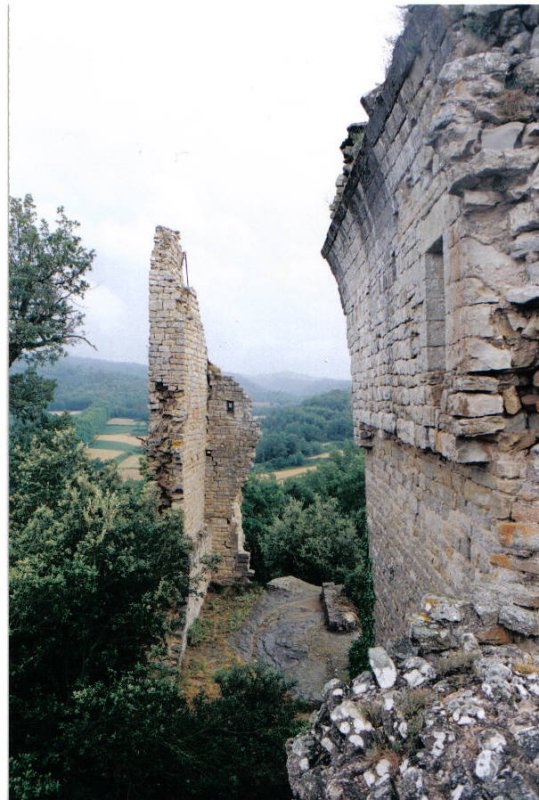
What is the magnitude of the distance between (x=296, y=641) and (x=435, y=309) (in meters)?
9.74

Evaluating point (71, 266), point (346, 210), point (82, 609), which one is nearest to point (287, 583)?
point (82, 609)

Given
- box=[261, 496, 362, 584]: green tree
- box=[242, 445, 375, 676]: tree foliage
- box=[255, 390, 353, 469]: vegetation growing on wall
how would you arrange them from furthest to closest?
1. box=[255, 390, 353, 469]: vegetation growing on wall
2. box=[261, 496, 362, 584]: green tree
3. box=[242, 445, 375, 676]: tree foliage

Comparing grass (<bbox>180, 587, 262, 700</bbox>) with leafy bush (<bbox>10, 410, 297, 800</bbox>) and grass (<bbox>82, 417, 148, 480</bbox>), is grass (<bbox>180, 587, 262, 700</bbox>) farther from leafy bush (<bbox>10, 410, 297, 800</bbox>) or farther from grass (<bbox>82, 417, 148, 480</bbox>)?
grass (<bbox>82, 417, 148, 480</bbox>)

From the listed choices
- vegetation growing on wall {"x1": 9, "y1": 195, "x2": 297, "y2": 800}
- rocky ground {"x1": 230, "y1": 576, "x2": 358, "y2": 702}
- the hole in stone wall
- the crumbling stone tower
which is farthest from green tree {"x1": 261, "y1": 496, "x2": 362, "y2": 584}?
the hole in stone wall

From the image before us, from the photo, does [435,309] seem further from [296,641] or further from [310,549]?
[310,549]

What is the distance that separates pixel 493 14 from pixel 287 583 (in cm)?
1485

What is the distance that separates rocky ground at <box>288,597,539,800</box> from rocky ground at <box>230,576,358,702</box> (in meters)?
6.75

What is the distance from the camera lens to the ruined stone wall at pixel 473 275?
292 cm

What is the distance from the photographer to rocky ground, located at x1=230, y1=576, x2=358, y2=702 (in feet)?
31.7

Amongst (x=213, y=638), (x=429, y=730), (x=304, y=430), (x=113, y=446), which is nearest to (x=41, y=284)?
(x=113, y=446)

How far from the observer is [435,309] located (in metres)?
3.79

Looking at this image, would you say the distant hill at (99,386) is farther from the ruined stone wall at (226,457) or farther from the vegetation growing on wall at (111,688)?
the vegetation growing on wall at (111,688)

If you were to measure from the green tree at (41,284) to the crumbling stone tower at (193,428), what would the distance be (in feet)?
12.7

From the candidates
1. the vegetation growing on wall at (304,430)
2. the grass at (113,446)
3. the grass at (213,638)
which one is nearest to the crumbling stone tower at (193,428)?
the grass at (213,638)
